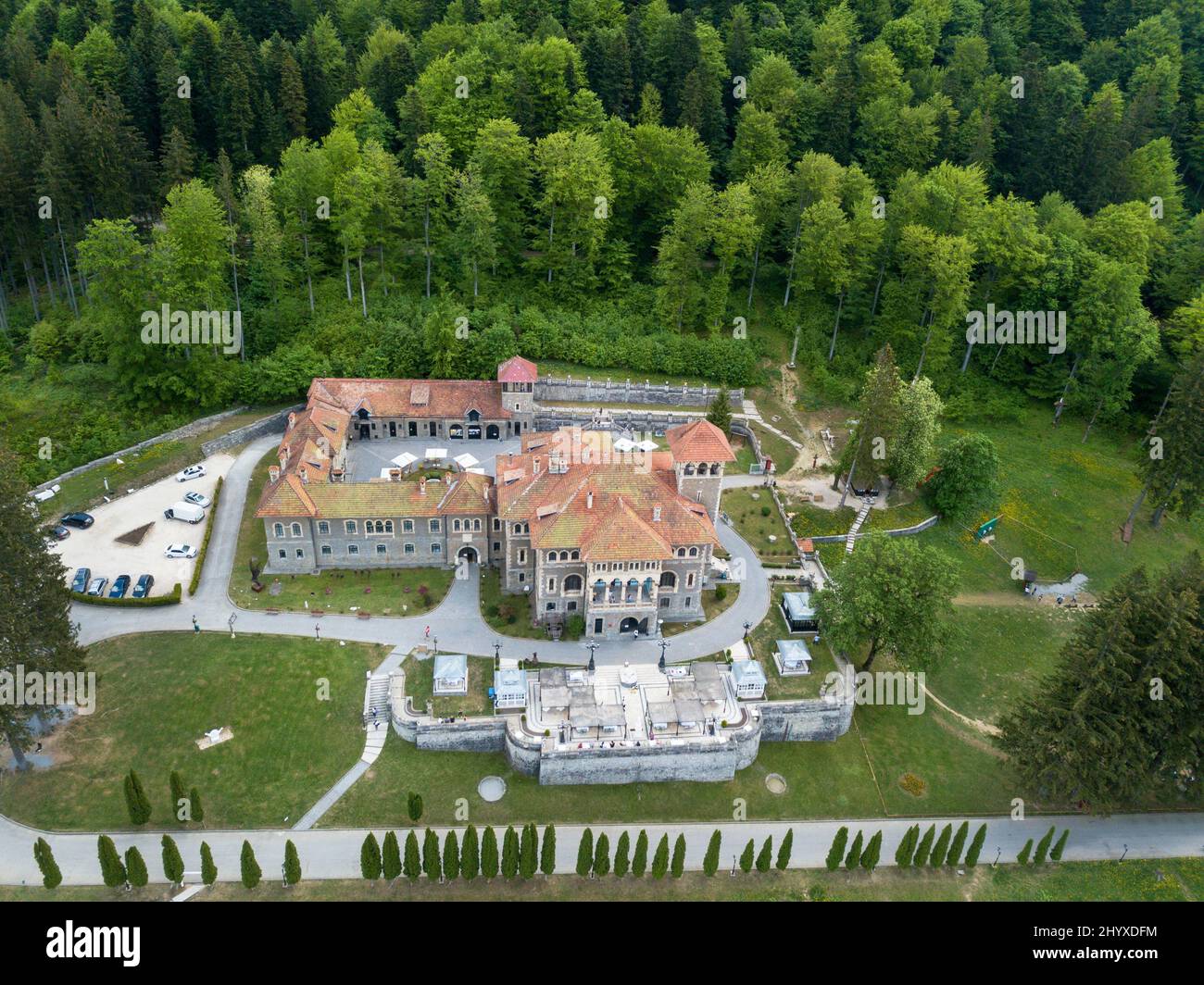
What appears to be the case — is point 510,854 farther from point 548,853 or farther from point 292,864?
point 292,864

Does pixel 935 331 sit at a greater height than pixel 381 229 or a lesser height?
lesser

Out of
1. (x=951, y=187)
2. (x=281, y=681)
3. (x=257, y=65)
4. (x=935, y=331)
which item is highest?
(x=257, y=65)

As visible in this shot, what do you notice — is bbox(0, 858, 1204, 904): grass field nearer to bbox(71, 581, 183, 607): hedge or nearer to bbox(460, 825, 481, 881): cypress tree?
bbox(460, 825, 481, 881): cypress tree

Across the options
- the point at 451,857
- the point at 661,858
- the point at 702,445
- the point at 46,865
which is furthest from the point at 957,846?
the point at 46,865

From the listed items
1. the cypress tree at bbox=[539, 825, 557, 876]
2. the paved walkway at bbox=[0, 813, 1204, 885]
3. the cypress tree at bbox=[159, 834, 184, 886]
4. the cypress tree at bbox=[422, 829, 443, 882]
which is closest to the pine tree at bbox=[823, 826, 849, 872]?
the paved walkway at bbox=[0, 813, 1204, 885]

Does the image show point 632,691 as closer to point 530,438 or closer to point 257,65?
point 530,438

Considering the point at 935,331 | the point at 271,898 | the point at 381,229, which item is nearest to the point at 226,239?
the point at 381,229
